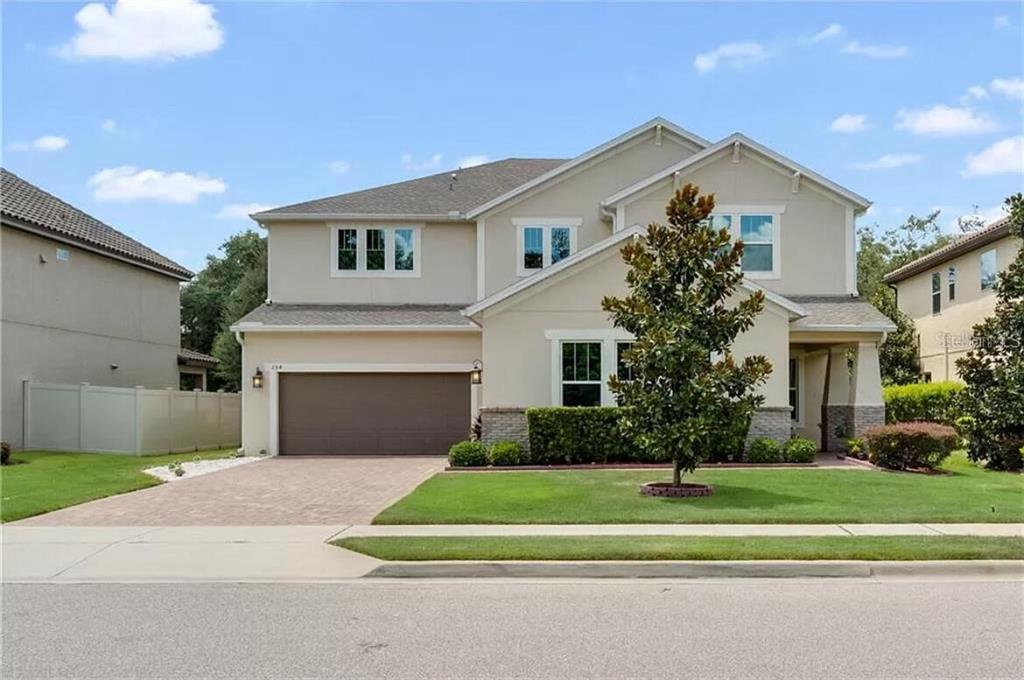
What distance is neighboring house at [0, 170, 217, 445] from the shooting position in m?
23.2

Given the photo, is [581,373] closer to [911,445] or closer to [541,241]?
[541,241]

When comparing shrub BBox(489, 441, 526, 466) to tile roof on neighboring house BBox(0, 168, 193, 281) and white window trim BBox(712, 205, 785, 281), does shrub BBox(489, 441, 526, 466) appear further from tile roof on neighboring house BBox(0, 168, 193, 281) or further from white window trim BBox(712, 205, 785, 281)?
tile roof on neighboring house BBox(0, 168, 193, 281)

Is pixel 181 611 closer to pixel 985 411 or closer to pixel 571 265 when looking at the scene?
pixel 571 265

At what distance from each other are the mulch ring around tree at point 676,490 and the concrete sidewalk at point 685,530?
7.61ft

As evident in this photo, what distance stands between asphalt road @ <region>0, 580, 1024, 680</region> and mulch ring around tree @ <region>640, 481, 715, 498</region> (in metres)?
5.03

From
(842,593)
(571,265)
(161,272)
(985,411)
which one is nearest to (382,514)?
(842,593)

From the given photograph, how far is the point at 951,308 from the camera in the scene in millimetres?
29953

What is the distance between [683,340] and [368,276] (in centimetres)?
1300

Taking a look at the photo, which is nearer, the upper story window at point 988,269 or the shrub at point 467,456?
the shrub at point 467,456

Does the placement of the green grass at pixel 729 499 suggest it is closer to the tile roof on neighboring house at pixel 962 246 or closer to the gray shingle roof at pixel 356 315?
the gray shingle roof at pixel 356 315

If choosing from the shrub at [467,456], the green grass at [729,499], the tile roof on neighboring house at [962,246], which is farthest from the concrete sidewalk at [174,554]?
the tile roof on neighboring house at [962,246]

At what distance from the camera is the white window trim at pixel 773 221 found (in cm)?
2177

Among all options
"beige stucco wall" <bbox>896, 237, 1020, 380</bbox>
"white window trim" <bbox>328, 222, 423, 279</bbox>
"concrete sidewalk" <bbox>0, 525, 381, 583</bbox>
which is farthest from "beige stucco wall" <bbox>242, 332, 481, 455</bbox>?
"beige stucco wall" <bbox>896, 237, 1020, 380</bbox>

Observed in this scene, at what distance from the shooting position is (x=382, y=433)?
A: 2278cm
